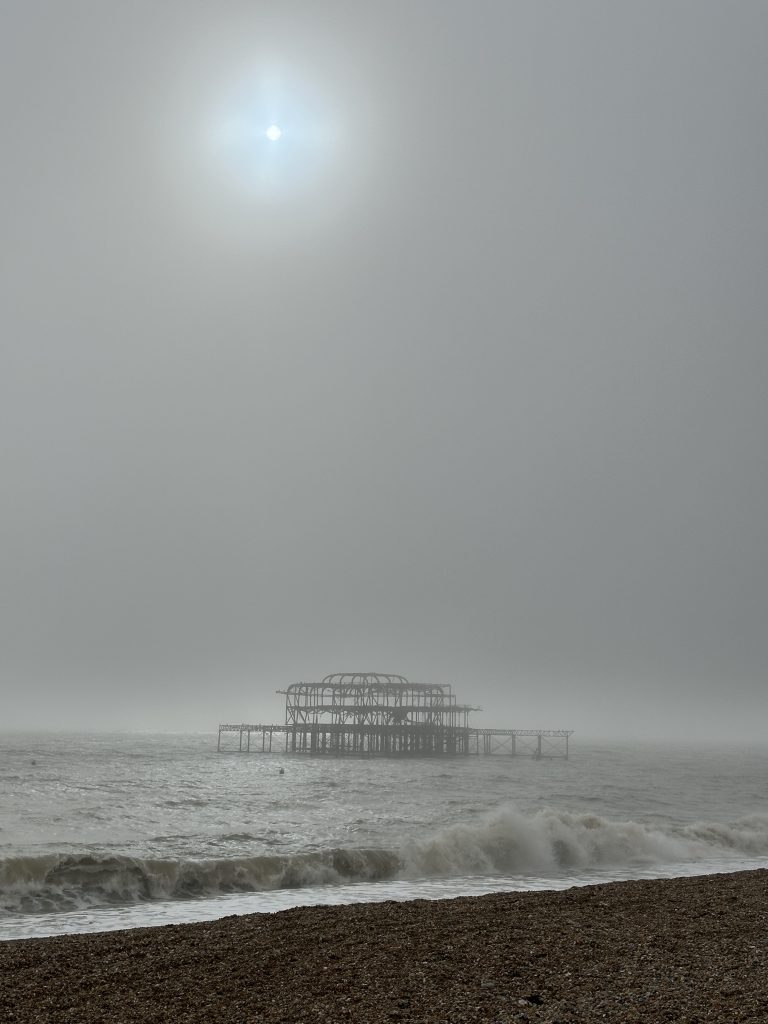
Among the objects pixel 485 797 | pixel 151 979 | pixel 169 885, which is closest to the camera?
pixel 151 979

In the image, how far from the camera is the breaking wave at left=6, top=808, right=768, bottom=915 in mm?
15273

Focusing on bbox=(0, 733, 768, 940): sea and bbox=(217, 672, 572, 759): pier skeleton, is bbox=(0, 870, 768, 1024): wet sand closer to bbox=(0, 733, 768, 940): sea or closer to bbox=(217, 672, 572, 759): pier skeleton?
bbox=(0, 733, 768, 940): sea

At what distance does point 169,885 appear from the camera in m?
15.7

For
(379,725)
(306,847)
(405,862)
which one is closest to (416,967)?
(405,862)

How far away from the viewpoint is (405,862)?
18.4 meters

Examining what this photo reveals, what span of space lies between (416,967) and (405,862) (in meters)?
10.4

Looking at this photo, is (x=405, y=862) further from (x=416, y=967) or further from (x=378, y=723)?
(x=378, y=723)

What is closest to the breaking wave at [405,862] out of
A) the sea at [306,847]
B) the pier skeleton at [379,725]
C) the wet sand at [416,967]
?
the sea at [306,847]

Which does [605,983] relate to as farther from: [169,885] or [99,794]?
[99,794]

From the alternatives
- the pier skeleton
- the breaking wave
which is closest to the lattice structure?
the pier skeleton

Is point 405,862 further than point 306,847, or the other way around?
point 306,847

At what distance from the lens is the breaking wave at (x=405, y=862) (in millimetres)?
15273

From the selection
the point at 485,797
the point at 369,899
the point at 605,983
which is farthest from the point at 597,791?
the point at 605,983

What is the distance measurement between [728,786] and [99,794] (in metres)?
36.8
